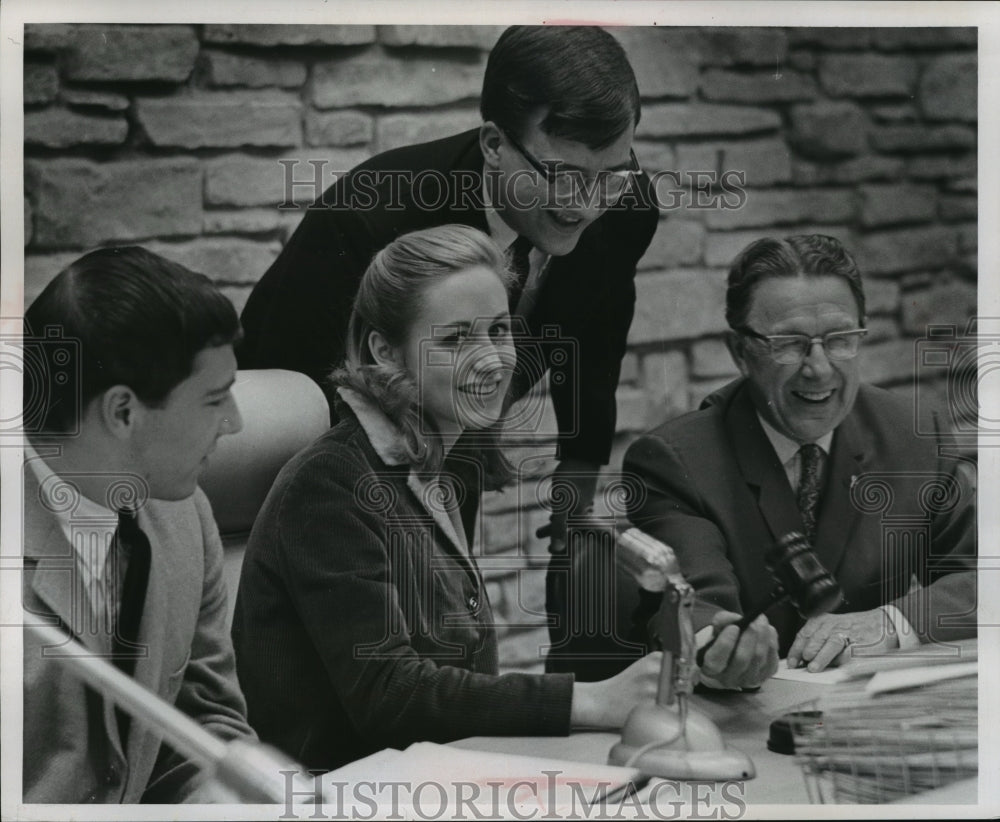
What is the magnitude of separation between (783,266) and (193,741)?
1.86m

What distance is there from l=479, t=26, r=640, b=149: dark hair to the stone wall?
0.17ft

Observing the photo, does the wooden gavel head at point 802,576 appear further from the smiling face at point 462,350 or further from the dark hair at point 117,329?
the dark hair at point 117,329

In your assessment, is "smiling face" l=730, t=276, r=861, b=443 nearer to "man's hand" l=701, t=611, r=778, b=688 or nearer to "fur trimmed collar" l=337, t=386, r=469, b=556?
"man's hand" l=701, t=611, r=778, b=688

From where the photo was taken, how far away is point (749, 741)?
137 inches

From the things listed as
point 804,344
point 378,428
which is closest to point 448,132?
point 378,428

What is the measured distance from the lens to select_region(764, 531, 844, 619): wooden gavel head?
3521 millimetres

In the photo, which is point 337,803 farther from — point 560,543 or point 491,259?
point 491,259

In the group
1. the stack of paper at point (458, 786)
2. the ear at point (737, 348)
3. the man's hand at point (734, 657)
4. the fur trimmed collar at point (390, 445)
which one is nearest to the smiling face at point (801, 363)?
the ear at point (737, 348)

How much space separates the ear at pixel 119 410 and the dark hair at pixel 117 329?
0.05 feet

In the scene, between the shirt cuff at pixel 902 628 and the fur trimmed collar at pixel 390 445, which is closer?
the fur trimmed collar at pixel 390 445

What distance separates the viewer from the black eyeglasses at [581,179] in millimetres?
3484

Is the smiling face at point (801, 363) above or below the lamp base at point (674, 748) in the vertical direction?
above

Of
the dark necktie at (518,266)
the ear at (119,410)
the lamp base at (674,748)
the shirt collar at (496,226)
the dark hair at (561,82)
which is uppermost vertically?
the dark hair at (561,82)

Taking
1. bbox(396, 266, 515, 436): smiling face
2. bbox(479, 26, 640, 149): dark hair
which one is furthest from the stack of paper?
bbox(479, 26, 640, 149): dark hair
